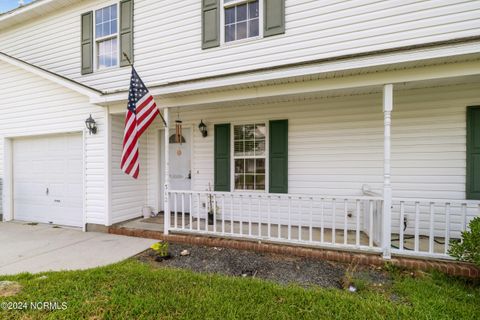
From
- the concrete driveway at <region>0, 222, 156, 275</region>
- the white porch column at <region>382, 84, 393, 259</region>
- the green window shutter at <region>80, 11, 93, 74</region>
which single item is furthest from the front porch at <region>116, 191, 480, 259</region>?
the green window shutter at <region>80, 11, 93, 74</region>

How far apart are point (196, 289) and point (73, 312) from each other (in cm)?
126

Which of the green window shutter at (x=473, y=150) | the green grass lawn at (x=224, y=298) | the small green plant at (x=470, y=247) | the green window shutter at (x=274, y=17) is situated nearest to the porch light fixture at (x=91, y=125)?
the green grass lawn at (x=224, y=298)

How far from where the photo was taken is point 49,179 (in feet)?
20.3

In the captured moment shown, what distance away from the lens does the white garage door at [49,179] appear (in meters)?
5.85

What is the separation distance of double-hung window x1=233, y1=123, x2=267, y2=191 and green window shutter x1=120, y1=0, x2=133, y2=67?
330cm

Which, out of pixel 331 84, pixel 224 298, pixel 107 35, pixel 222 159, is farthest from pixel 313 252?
pixel 107 35

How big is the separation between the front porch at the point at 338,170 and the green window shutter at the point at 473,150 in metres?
0.10

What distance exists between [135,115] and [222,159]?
2.17 meters

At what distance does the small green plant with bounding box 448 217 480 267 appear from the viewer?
8.98 feet

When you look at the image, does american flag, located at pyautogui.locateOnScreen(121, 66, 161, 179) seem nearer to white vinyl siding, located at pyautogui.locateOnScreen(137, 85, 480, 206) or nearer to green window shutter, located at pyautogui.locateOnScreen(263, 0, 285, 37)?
white vinyl siding, located at pyautogui.locateOnScreen(137, 85, 480, 206)

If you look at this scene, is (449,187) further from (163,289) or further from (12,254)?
(12,254)

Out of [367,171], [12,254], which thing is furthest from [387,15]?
[12,254]
